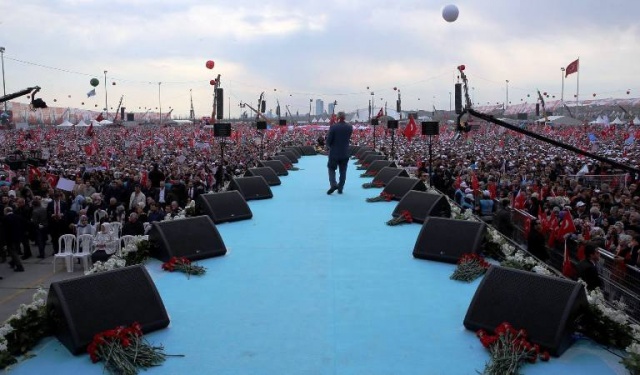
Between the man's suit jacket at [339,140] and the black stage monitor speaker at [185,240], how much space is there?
541cm

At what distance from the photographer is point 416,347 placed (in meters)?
4.55

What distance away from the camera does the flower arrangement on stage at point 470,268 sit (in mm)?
6375

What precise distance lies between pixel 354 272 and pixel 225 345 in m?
2.48

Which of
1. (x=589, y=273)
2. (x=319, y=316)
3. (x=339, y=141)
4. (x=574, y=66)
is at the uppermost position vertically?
(x=574, y=66)

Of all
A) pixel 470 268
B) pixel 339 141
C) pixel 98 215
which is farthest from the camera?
pixel 98 215

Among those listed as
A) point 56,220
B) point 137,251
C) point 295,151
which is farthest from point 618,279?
point 295,151

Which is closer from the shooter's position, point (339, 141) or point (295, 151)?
point (339, 141)

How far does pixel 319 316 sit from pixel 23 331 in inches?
103

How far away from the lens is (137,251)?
695 cm

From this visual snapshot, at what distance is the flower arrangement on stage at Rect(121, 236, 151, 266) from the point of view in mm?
6648

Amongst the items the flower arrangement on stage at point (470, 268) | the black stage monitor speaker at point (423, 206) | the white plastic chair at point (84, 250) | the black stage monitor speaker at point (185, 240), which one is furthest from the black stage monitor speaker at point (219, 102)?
the flower arrangement on stage at point (470, 268)

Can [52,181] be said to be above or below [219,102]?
below

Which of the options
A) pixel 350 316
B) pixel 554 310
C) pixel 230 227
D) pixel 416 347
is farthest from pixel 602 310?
pixel 230 227

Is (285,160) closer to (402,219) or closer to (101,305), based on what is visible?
(402,219)
